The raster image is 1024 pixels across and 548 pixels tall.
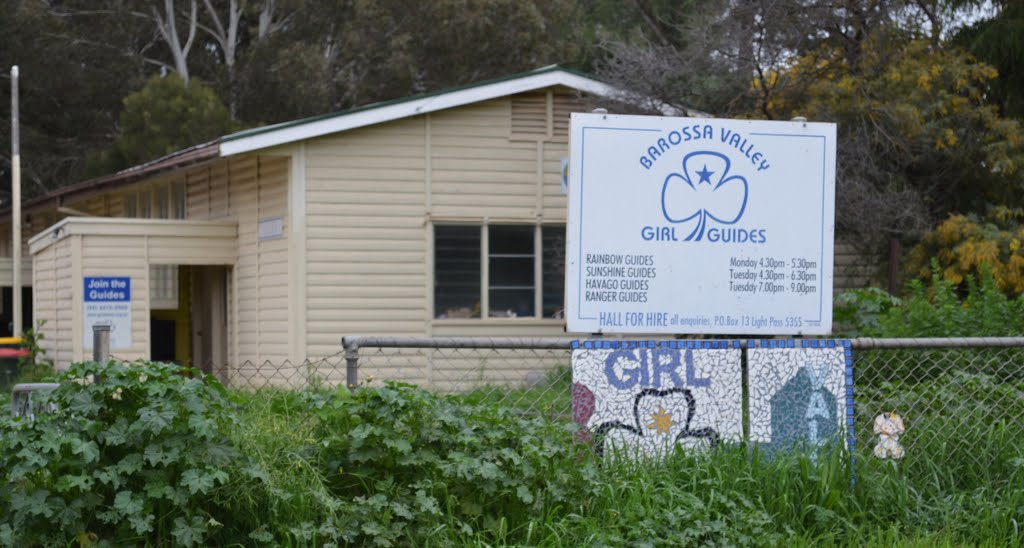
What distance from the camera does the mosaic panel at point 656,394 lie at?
6.56 meters

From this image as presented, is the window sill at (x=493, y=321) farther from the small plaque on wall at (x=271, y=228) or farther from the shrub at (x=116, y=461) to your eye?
the shrub at (x=116, y=461)

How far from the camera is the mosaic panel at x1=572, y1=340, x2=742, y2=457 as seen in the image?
6.56 meters

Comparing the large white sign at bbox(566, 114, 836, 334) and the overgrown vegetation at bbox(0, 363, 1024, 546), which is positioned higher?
the large white sign at bbox(566, 114, 836, 334)

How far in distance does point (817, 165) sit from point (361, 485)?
346 cm

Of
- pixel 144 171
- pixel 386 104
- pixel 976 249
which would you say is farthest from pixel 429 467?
pixel 144 171

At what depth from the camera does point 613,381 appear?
660cm

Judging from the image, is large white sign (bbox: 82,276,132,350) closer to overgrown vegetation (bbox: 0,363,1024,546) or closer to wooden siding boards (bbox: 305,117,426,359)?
wooden siding boards (bbox: 305,117,426,359)

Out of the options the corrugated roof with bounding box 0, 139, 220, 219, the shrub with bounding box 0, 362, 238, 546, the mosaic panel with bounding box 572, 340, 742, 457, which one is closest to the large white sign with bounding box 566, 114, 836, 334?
the mosaic panel with bounding box 572, 340, 742, 457

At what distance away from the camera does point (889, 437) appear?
6.78 m

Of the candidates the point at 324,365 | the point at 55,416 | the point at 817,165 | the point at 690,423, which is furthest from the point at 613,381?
the point at 324,365

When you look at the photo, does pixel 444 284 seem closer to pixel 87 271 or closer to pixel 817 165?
pixel 87 271

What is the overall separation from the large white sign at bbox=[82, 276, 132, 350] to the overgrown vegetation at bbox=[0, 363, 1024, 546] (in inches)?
431

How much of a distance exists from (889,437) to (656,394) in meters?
1.24

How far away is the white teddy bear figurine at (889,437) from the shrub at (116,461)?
329cm
